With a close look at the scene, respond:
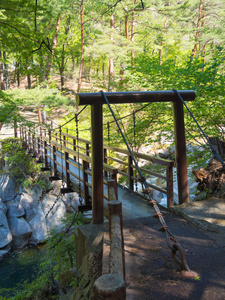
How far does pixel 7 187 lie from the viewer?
11.0 metres

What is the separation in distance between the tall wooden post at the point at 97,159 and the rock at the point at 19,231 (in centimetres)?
681

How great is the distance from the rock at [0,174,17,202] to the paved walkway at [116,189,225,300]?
8.35 metres

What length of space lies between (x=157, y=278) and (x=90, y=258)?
77cm

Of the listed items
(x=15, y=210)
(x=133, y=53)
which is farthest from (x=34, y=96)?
(x=133, y=53)

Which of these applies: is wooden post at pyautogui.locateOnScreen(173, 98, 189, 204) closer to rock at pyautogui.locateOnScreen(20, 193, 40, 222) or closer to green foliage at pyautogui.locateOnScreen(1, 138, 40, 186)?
rock at pyautogui.locateOnScreen(20, 193, 40, 222)

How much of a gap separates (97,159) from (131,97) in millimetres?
936

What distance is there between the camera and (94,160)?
3.35 meters

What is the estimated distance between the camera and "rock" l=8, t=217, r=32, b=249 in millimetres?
9055

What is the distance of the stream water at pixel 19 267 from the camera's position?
263 inches

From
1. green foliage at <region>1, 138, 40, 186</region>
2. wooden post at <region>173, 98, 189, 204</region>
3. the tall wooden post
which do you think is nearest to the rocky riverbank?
green foliage at <region>1, 138, 40, 186</region>

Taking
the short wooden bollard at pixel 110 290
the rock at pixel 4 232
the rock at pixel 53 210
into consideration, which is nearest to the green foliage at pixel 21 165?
the rock at pixel 53 210

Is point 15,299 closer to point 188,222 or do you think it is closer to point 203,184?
point 188,222

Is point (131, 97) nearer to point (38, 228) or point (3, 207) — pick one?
point (38, 228)

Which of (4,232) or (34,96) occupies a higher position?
(34,96)
